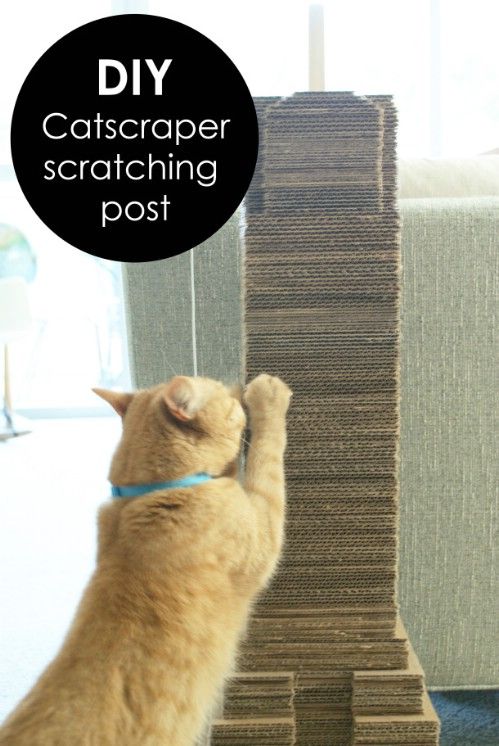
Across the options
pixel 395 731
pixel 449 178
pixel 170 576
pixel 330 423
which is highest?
pixel 449 178

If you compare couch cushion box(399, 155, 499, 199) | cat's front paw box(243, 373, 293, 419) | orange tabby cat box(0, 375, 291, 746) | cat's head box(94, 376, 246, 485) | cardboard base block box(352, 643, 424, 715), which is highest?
couch cushion box(399, 155, 499, 199)

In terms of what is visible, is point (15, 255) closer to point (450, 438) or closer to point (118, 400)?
point (450, 438)

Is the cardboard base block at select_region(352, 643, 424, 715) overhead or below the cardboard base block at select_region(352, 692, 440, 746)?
overhead

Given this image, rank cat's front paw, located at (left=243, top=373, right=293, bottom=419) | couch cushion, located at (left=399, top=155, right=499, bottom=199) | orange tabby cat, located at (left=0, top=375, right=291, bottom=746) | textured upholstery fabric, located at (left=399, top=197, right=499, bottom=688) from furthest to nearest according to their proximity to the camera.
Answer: couch cushion, located at (left=399, top=155, right=499, bottom=199), textured upholstery fabric, located at (left=399, top=197, right=499, bottom=688), cat's front paw, located at (left=243, top=373, right=293, bottom=419), orange tabby cat, located at (left=0, top=375, right=291, bottom=746)

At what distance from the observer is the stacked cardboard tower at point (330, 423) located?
979 mm

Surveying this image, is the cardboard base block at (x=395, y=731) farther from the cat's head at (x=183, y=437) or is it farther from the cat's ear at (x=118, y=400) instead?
the cat's ear at (x=118, y=400)

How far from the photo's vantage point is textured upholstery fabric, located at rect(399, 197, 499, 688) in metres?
1.28

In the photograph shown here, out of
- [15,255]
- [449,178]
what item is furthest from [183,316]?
[15,255]

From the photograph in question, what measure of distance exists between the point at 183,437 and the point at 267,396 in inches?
4.0

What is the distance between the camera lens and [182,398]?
0.92 m

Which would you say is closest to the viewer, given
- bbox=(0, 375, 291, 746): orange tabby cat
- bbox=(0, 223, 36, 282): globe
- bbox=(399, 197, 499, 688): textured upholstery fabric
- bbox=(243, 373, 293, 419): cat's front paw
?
bbox=(0, 375, 291, 746): orange tabby cat

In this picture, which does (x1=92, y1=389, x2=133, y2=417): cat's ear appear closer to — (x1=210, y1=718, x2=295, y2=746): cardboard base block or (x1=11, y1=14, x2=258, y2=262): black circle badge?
(x1=11, y1=14, x2=258, y2=262): black circle badge

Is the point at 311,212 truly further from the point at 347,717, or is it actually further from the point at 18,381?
the point at 18,381

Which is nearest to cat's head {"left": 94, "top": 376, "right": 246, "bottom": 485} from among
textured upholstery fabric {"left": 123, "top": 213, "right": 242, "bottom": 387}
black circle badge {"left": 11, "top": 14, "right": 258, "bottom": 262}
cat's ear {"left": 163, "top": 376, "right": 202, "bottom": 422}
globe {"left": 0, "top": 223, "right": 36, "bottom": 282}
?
cat's ear {"left": 163, "top": 376, "right": 202, "bottom": 422}
